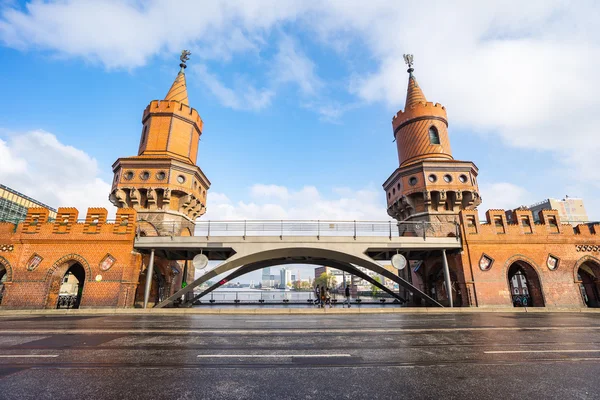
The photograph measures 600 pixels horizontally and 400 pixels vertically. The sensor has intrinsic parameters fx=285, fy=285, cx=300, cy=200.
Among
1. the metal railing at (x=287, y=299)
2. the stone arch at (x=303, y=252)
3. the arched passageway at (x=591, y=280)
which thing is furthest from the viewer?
the metal railing at (x=287, y=299)

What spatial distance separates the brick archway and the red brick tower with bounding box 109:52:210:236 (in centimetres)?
404

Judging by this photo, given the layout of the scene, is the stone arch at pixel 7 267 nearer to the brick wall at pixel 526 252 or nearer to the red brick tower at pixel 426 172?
the red brick tower at pixel 426 172

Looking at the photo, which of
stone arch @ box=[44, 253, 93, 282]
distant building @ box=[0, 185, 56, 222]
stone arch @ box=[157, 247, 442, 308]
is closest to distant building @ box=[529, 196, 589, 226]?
stone arch @ box=[157, 247, 442, 308]

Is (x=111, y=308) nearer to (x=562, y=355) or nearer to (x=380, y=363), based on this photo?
(x=380, y=363)

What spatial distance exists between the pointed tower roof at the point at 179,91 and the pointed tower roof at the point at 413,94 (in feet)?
73.6

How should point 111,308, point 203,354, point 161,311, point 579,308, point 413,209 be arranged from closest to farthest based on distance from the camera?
point 203,354
point 161,311
point 111,308
point 579,308
point 413,209

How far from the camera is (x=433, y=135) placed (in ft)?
88.2

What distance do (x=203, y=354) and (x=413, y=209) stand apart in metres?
22.5

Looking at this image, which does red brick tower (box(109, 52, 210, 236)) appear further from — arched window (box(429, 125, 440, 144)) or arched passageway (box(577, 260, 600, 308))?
arched passageway (box(577, 260, 600, 308))

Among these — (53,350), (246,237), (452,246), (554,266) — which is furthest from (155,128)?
(554,266)

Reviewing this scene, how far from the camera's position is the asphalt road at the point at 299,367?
3408mm

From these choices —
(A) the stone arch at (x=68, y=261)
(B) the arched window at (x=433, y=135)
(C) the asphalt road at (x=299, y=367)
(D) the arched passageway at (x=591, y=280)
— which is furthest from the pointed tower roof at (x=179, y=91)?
(D) the arched passageway at (x=591, y=280)

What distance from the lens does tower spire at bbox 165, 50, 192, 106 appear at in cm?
2819

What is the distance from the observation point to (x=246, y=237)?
18547 mm
